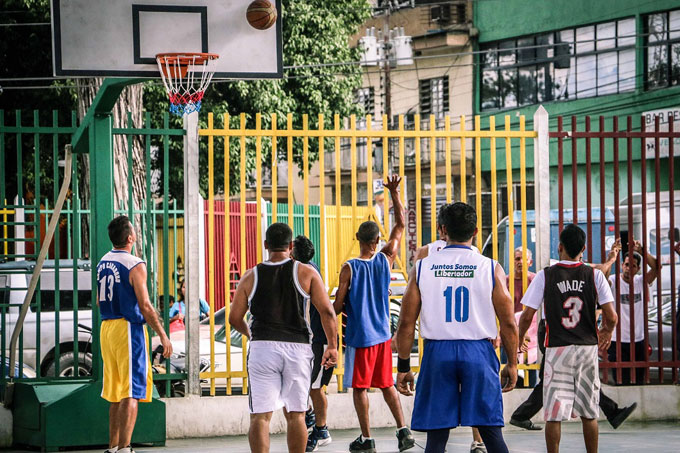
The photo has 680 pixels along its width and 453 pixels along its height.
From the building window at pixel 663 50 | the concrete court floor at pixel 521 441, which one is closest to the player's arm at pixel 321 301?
the concrete court floor at pixel 521 441

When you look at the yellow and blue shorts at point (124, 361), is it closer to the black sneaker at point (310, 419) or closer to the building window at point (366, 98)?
the black sneaker at point (310, 419)

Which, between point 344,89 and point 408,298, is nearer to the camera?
point 408,298

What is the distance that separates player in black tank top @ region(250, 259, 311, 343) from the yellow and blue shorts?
1200 millimetres

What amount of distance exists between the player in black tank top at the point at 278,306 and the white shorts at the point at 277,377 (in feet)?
0.21

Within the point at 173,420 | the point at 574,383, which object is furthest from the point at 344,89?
the point at 574,383

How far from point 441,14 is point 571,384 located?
26389 millimetres

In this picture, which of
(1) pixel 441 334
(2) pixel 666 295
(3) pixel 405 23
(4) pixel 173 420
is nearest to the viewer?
(1) pixel 441 334

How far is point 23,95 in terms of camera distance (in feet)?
69.2

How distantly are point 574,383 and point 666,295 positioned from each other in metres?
7.60

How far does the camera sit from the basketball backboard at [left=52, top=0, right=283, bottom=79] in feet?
26.9

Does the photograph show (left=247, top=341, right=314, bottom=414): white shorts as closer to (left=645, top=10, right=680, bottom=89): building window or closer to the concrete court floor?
the concrete court floor

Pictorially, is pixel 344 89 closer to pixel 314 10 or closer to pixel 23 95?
pixel 314 10

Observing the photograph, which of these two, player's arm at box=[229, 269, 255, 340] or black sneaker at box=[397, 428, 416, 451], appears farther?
black sneaker at box=[397, 428, 416, 451]

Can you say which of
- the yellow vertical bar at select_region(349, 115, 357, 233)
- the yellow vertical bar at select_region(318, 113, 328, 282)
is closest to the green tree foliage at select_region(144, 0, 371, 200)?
the yellow vertical bar at select_region(318, 113, 328, 282)
